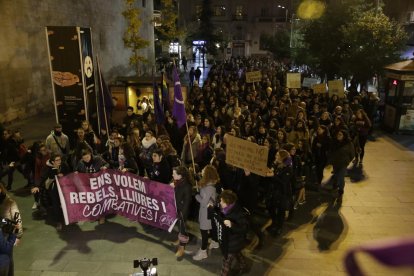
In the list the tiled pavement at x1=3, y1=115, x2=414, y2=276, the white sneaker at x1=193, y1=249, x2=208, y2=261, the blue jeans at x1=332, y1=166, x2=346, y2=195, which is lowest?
the tiled pavement at x1=3, y1=115, x2=414, y2=276

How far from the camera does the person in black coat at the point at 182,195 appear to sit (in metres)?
6.59

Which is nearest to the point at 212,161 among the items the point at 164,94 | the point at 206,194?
the point at 206,194

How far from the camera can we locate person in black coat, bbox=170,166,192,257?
659 cm

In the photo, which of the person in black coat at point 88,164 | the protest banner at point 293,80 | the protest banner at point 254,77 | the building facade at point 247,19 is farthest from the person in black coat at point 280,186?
the building facade at point 247,19

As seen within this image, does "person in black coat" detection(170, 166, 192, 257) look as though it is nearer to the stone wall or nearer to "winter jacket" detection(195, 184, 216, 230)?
"winter jacket" detection(195, 184, 216, 230)

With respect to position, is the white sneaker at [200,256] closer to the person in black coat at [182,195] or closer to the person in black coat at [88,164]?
the person in black coat at [182,195]

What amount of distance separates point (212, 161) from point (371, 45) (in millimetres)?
12925

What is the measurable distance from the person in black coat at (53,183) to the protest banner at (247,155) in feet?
10.4

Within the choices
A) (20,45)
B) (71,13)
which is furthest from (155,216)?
(71,13)

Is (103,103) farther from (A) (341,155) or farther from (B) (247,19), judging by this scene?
(B) (247,19)

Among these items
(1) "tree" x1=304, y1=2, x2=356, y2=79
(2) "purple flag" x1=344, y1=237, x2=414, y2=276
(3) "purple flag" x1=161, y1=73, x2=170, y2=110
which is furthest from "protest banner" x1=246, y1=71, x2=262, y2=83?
(2) "purple flag" x1=344, y1=237, x2=414, y2=276

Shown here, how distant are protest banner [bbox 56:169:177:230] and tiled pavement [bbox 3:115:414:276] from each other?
13.3 inches

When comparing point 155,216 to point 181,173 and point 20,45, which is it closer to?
point 181,173

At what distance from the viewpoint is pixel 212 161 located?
8.02 meters
